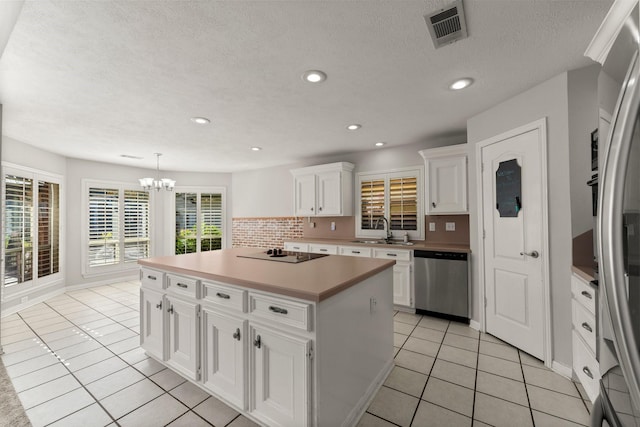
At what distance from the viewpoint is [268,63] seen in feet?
6.56

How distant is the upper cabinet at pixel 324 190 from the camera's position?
456cm

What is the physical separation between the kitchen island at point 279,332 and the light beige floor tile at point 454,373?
421 millimetres

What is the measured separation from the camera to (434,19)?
156 centimetres

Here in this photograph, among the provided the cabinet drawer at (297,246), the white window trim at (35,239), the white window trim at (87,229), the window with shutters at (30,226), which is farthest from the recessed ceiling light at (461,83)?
the white window trim at (87,229)

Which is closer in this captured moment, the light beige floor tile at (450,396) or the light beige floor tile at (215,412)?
the light beige floor tile at (215,412)

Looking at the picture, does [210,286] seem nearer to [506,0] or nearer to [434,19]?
[434,19]

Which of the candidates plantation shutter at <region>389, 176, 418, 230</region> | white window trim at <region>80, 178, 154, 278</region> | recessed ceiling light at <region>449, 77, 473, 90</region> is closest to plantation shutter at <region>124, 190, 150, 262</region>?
white window trim at <region>80, 178, 154, 278</region>

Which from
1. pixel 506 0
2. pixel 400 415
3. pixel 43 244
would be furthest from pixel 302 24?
pixel 43 244

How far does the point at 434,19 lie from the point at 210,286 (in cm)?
225

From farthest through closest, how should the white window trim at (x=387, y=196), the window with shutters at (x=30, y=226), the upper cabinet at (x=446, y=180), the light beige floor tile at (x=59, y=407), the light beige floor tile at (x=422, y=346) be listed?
the white window trim at (x=387, y=196)
the window with shutters at (x=30, y=226)
the upper cabinet at (x=446, y=180)
the light beige floor tile at (x=422, y=346)
the light beige floor tile at (x=59, y=407)

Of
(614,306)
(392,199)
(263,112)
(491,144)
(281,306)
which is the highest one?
(263,112)

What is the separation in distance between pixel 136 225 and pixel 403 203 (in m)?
5.69

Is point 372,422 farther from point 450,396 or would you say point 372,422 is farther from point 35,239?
point 35,239

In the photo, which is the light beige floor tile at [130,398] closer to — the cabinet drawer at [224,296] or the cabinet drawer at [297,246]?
the cabinet drawer at [224,296]
